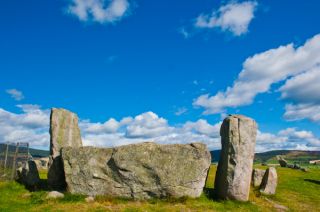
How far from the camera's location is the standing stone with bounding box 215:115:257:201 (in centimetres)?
2377

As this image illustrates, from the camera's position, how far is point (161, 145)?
79.2 ft

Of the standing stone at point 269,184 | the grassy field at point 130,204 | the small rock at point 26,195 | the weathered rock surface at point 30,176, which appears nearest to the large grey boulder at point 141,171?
the grassy field at point 130,204

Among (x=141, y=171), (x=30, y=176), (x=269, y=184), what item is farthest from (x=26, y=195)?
(x=269, y=184)

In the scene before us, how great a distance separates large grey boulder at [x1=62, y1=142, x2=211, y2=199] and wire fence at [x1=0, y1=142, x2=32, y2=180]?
505 inches

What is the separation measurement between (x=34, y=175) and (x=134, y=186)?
29.3 ft

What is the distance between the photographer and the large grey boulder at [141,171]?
2333 centimetres

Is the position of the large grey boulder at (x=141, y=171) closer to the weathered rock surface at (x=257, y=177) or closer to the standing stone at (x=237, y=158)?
the standing stone at (x=237, y=158)

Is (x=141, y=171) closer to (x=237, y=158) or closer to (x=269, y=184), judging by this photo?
(x=237, y=158)

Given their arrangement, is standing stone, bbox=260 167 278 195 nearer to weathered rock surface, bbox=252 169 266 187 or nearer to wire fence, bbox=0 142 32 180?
weathered rock surface, bbox=252 169 266 187

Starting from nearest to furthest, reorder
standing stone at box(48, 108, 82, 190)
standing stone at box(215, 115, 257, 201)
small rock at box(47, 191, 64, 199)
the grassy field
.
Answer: the grassy field
small rock at box(47, 191, 64, 199)
standing stone at box(215, 115, 257, 201)
standing stone at box(48, 108, 82, 190)

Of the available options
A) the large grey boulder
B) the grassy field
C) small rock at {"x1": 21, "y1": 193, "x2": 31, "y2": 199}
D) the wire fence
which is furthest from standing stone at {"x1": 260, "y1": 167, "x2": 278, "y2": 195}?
the wire fence

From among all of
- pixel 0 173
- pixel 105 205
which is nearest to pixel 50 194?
pixel 105 205

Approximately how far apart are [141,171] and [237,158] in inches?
241

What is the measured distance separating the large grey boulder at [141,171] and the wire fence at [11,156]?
12.8 metres
